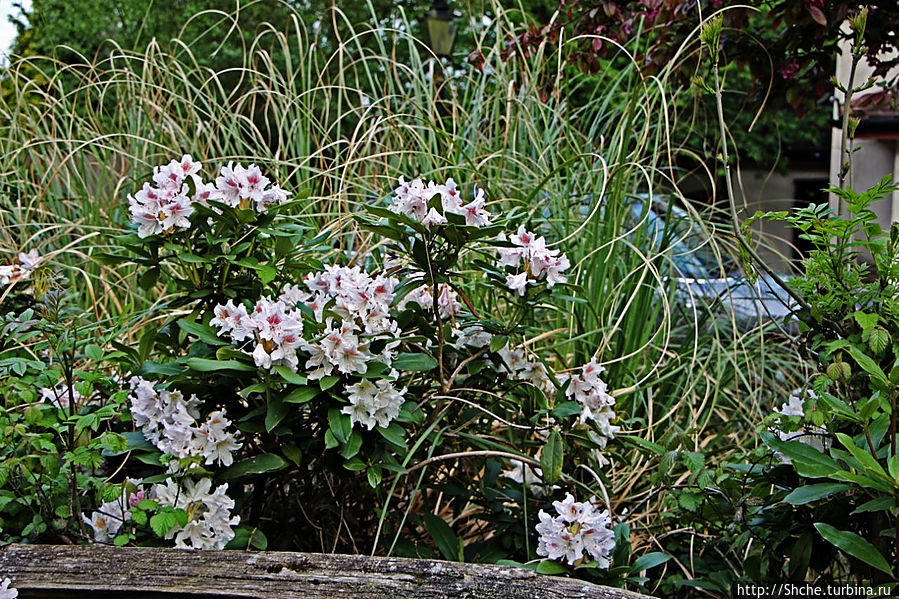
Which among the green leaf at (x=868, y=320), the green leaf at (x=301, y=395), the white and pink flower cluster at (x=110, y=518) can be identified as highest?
the green leaf at (x=868, y=320)

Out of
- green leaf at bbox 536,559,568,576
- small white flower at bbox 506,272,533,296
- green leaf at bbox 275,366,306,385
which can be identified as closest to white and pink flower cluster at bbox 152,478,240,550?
green leaf at bbox 275,366,306,385

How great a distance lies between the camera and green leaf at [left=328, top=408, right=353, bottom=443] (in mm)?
1210

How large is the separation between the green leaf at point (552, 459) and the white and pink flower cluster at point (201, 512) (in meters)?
0.52

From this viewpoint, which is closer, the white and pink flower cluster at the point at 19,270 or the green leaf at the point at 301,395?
the green leaf at the point at 301,395

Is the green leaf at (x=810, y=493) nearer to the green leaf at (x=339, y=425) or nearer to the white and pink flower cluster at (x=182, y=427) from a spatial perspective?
the green leaf at (x=339, y=425)

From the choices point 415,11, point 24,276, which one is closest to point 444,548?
point 24,276

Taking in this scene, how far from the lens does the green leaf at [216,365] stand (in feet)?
3.78

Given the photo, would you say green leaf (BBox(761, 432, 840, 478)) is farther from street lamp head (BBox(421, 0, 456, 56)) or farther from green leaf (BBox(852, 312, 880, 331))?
street lamp head (BBox(421, 0, 456, 56))

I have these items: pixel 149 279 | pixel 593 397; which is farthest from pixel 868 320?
pixel 149 279

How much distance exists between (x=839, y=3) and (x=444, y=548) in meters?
1.84

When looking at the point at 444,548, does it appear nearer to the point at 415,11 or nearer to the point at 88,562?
the point at 88,562

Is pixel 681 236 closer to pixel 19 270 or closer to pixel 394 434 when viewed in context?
pixel 394 434

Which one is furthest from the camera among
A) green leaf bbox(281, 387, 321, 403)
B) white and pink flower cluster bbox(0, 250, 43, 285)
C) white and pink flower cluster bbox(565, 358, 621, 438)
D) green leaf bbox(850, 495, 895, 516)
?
white and pink flower cluster bbox(0, 250, 43, 285)

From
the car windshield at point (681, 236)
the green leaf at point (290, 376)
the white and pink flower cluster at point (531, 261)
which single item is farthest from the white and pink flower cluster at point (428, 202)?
the car windshield at point (681, 236)
